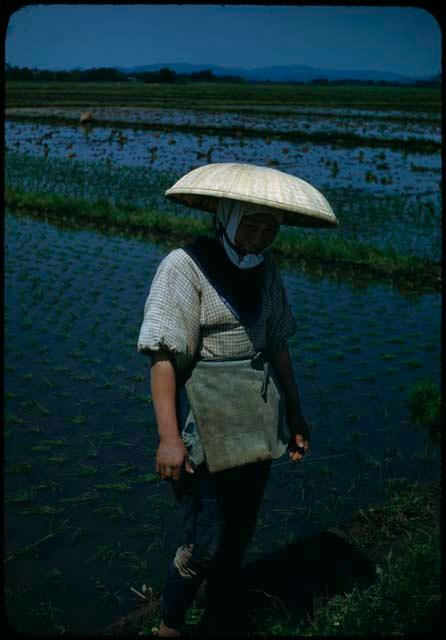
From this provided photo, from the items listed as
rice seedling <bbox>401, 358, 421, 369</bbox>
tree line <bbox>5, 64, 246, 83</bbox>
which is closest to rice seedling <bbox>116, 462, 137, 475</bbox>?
rice seedling <bbox>401, 358, 421, 369</bbox>

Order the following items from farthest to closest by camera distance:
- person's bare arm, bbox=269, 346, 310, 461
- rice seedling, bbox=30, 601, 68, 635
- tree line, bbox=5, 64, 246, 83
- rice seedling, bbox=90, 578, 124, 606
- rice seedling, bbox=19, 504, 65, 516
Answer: tree line, bbox=5, 64, 246, 83
rice seedling, bbox=19, 504, 65, 516
rice seedling, bbox=90, 578, 124, 606
rice seedling, bbox=30, 601, 68, 635
person's bare arm, bbox=269, 346, 310, 461

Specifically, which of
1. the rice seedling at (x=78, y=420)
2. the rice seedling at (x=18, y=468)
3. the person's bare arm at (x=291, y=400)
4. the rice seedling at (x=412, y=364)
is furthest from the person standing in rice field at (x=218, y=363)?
the rice seedling at (x=412, y=364)

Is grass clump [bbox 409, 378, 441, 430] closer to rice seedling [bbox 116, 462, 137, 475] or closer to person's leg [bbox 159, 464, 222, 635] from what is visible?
rice seedling [bbox 116, 462, 137, 475]

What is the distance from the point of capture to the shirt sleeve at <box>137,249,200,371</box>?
1.76 meters

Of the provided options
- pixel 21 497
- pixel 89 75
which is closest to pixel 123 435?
pixel 21 497

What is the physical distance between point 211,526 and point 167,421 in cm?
38

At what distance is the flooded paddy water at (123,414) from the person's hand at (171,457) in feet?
3.23

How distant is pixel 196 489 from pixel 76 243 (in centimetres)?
668

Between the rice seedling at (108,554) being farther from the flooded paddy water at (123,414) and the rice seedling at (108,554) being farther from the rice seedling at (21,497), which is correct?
the rice seedling at (21,497)

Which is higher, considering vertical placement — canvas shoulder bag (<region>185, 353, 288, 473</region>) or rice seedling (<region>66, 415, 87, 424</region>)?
canvas shoulder bag (<region>185, 353, 288, 473</region>)

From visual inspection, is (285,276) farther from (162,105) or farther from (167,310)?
(162,105)

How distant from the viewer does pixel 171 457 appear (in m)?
1.75

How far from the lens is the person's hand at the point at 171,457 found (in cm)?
175

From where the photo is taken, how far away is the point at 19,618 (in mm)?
2381
